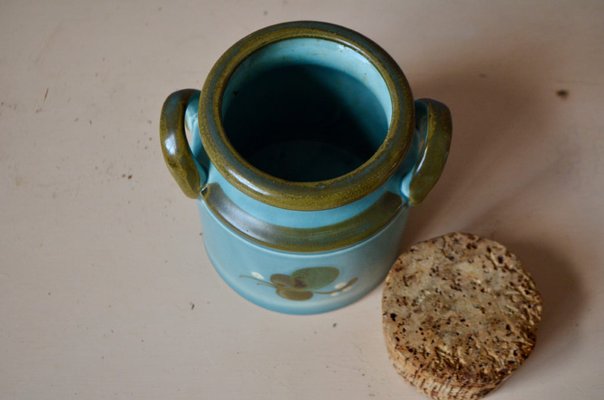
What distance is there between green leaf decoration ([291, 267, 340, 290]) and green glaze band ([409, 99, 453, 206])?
114mm

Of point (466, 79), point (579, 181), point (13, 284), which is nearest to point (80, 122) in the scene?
point (13, 284)

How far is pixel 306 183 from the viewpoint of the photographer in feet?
2.37

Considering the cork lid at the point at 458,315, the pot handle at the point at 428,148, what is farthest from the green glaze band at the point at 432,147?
the cork lid at the point at 458,315

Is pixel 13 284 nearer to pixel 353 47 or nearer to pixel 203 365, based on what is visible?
pixel 203 365

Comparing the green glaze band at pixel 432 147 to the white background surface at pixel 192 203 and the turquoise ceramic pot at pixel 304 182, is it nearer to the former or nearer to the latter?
the turquoise ceramic pot at pixel 304 182

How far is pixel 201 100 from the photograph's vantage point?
76cm

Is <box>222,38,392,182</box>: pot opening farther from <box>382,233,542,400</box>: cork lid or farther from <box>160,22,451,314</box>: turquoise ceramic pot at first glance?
<box>382,233,542,400</box>: cork lid

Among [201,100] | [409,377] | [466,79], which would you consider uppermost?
[201,100]

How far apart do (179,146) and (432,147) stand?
0.77 feet

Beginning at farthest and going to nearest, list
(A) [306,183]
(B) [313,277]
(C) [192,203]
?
(C) [192,203]
(B) [313,277]
(A) [306,183]

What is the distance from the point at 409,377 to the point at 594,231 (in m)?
0.30

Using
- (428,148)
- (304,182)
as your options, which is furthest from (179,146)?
(428,148)

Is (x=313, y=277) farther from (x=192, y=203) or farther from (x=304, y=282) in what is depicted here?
(x=192, y=203)

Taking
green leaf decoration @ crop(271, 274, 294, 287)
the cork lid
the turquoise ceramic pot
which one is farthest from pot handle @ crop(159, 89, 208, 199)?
the cork lid
